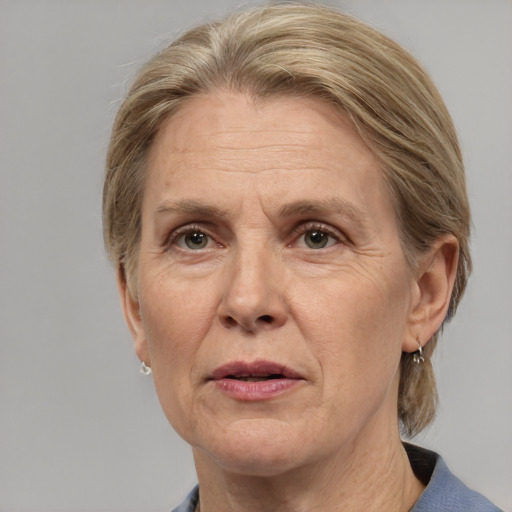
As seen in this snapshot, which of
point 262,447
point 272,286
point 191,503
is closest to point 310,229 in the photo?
point 272,286

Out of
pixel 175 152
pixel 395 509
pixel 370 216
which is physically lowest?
pixel 395 509

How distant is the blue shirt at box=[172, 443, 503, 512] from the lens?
4.04 m

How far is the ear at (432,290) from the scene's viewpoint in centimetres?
404

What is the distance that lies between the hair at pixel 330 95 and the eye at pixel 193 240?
276 mm

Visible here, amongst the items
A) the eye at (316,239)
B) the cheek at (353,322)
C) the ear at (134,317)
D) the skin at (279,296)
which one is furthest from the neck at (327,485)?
the eye at (316,239)

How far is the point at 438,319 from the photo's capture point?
13.5 ft

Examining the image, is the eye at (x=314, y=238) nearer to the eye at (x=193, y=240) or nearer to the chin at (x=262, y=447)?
the eye at (x=193, y=240)

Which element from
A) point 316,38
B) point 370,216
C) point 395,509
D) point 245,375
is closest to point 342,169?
point 370,216

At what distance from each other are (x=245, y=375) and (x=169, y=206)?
1.94 feet

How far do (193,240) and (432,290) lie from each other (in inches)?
30.6

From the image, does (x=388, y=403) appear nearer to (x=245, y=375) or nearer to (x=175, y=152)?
(x=245, y=375)

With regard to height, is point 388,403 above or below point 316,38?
below

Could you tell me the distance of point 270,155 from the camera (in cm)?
376

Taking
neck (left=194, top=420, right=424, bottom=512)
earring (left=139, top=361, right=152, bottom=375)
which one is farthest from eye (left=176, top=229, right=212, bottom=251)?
neck (left=194, top=420, right=424, bottom=512)
